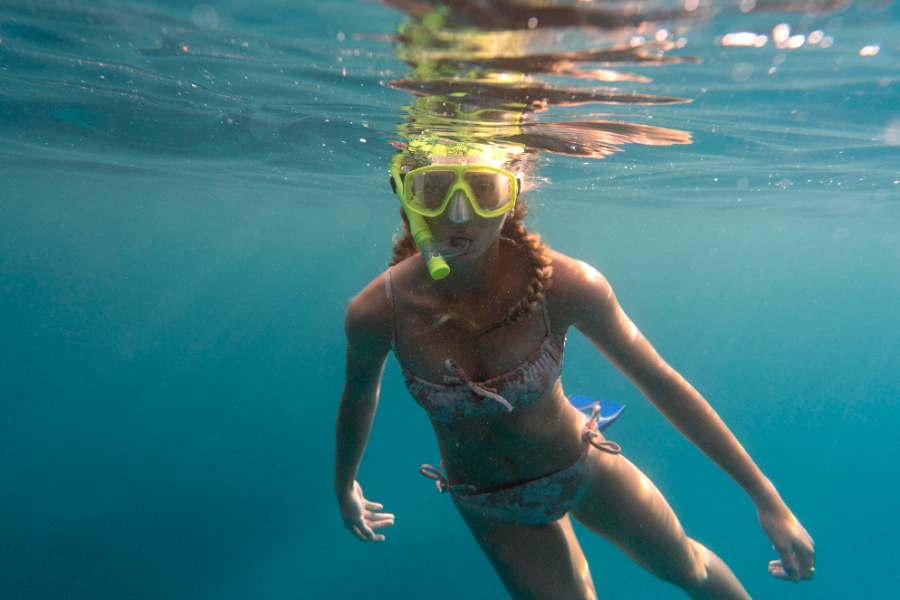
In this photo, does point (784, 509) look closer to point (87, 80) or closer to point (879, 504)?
point (87, 80)

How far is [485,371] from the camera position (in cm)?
346

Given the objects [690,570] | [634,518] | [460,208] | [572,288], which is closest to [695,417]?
[634,518]

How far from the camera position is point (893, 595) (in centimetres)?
1519

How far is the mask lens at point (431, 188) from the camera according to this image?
3.45 m

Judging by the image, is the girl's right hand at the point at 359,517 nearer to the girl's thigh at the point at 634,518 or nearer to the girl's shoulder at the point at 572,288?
the girl's thigh at the point at 634,518

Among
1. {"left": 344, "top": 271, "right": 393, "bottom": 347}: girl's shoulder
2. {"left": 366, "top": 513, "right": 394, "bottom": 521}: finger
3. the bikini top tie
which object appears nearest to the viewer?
the bikini top tie

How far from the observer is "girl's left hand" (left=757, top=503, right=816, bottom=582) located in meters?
3.62

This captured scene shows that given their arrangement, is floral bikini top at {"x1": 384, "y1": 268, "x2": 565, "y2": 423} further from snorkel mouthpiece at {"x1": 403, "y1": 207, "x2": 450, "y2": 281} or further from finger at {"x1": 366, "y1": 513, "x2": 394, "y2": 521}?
finger at {"x1": 366, "y1": 513, "x2": 394, "y2": 521}

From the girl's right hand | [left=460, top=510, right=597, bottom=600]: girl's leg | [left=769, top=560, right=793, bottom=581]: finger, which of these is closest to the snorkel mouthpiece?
[left=460, top=510, right=597, bottom=600]: girl's leg

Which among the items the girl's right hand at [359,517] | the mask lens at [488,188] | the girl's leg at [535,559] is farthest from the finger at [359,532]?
the mask lens at [488,188]

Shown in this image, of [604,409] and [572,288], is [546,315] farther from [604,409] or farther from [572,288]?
[604,409]

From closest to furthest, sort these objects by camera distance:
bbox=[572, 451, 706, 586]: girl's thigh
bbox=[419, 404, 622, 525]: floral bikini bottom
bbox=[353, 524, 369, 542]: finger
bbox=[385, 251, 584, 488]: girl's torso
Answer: bbox=[385, 251, 584, 488]: girl's torso, bbox=[419, 404, 622, 525]: floral bikini bottom, bbox=[572, 451, 706, 586]: girl's thigh, bbox=[353, 524, 369, 542]: finger

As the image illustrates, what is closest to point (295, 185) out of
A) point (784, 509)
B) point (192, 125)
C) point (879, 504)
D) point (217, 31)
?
point (192, 125)

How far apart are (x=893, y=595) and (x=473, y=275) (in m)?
18.3
